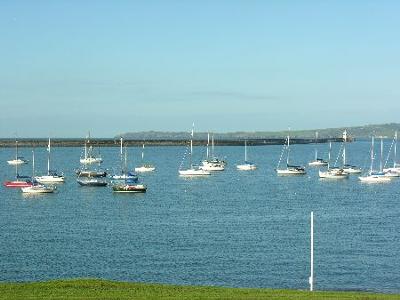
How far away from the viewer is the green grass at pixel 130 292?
2738cm

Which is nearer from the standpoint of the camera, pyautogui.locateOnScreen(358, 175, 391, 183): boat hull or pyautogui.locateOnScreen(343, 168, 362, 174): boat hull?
pyautogui.locateOnScreen(358, 175, 391, 183): boat hull

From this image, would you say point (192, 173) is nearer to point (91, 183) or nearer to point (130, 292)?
point (91, 183)

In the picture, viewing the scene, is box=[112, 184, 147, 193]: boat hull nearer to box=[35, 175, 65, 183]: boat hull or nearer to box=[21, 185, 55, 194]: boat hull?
box=[21, 185, 55, 194]: boat hull

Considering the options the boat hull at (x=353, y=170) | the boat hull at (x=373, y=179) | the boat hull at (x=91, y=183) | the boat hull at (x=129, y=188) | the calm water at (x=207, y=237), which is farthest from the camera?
the boat hull at (x=353, y=170)

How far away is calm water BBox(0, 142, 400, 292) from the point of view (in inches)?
1690

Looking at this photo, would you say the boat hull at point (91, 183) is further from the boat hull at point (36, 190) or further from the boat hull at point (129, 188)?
the boat hull at point (129, 188)

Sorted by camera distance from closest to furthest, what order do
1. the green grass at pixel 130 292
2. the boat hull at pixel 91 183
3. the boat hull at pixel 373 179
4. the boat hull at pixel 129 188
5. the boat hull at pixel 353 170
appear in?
1. the green grass at pixel 130 292
2. the boat hull at pixel 129 188
3. the boat hull at pixel 91 183
4. the boat hull at pixel 373 179
5. the boat hull at pixel 353 170

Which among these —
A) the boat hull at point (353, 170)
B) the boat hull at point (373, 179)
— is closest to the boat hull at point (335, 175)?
the boat hull at point (373, 179)

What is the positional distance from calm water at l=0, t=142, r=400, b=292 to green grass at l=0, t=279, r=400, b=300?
1033 cm

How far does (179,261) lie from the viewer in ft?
154

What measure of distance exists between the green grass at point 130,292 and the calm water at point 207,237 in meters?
10.3

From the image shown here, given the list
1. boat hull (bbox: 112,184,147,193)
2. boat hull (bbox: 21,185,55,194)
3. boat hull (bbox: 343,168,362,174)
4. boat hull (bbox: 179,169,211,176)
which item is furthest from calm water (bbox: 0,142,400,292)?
boat hull (bbox: 343,168,362,174)

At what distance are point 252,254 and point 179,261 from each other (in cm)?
498

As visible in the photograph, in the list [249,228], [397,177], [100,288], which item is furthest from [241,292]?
[397,177]
